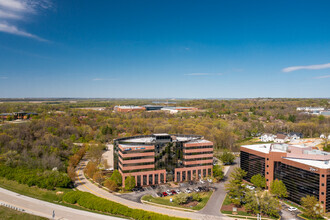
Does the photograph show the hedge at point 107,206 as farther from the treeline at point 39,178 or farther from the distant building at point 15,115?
the distant building at point 15,115

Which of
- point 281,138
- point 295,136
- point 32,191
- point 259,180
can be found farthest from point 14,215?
point 295,136

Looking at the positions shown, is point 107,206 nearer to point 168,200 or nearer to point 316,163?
point 168,200

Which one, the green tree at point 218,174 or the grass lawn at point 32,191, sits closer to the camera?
the grass lawn at point 32,191

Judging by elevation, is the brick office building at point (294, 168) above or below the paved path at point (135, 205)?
above

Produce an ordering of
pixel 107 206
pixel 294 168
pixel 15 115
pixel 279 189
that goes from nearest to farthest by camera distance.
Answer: pixel 107 206
pixel 294 168
pixel 279 189
pixel 15 115

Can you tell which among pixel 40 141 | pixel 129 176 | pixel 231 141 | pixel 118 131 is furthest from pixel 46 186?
pixel 231 141

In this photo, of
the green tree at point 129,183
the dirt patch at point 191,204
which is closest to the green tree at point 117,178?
the green tree at point 129,183
